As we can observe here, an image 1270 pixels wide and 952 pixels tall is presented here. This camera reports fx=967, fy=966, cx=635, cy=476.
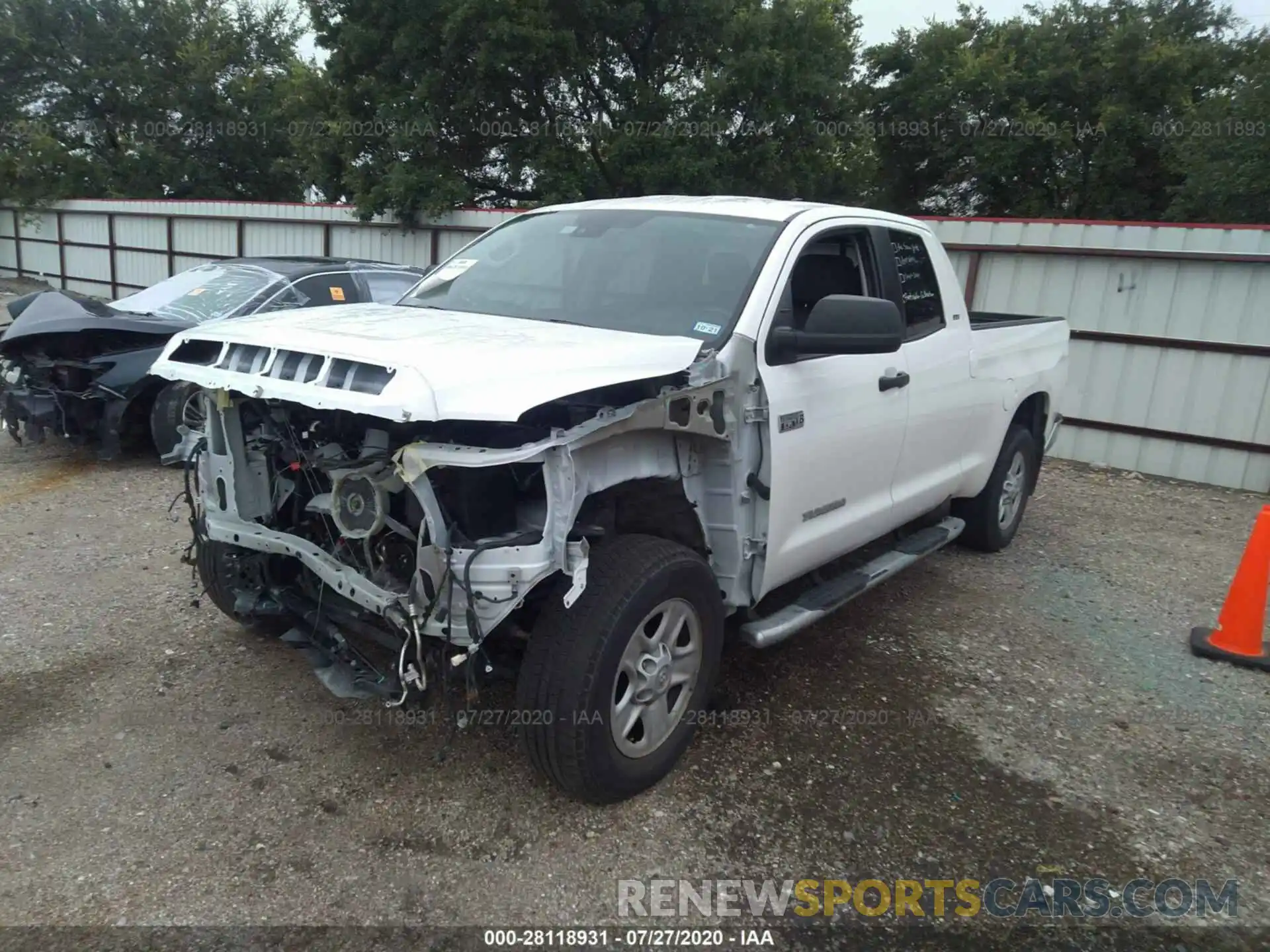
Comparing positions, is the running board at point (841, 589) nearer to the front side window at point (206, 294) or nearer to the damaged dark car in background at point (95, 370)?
the damaged dark car in background at point (95, 370)

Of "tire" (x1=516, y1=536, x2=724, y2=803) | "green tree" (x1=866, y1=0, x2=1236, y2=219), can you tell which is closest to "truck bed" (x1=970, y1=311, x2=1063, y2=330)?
"tire" (x1=516, y1=536, x2=724, y2=803)

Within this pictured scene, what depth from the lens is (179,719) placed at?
371cm

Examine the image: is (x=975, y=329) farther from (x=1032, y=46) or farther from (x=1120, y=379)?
(x=1032, y=46)

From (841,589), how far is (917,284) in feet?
5.52

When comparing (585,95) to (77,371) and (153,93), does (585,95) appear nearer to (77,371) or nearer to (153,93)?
(77,371)

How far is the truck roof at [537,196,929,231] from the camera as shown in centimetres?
415

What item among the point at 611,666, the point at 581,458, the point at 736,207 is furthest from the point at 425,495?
the point at 736,207

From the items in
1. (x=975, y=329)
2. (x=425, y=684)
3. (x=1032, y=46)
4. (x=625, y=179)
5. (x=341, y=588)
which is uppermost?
(x=1032, y=46)

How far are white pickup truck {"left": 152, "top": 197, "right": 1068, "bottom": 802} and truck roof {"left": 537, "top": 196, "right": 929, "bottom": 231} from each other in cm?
3

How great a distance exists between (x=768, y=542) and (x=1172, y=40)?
2348 cm

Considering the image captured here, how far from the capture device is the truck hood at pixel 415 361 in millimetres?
2668

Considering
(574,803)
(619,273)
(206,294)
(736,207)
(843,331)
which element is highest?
(736,207)

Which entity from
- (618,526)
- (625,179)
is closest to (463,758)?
(618,526)

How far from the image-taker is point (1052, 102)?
2258 centimetres
